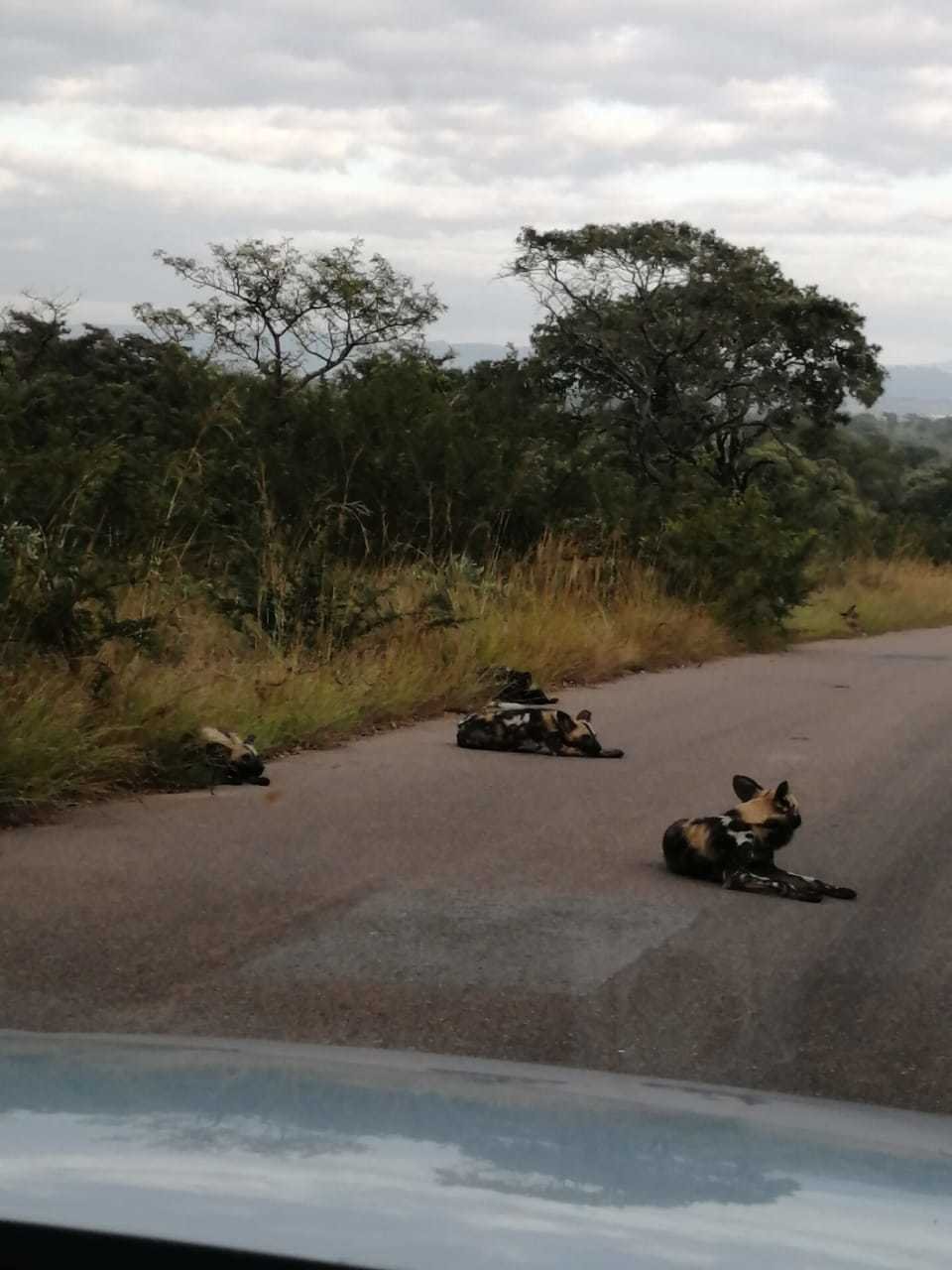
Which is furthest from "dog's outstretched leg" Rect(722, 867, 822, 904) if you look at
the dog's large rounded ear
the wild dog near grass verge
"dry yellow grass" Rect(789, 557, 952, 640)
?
"dry yellow grass" Rect(789, 557, 952, 640)

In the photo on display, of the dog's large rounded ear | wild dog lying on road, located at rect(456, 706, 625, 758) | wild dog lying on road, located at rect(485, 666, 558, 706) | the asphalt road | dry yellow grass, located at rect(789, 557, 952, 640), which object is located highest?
the dog's large rounded ear

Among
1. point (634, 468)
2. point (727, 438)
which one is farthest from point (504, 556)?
point (727, 438)

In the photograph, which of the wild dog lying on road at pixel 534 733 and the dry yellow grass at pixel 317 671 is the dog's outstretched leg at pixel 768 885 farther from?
the wild dog lying on road at pixel 534 733

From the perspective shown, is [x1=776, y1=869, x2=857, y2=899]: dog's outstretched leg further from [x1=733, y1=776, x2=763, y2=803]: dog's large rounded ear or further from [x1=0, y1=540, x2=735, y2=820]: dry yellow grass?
[x1=0, y1=540, x2=735, y2=820]: dry yellow grass

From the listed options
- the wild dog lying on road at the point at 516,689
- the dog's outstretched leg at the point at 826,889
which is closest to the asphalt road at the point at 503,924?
the dog's outstretched leg at the point at 826,889

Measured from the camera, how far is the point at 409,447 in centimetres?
1692

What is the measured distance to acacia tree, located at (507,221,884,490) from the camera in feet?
111

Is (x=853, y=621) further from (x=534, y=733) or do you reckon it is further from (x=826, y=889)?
(x=826, y=889)

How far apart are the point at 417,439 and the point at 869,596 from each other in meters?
12.3

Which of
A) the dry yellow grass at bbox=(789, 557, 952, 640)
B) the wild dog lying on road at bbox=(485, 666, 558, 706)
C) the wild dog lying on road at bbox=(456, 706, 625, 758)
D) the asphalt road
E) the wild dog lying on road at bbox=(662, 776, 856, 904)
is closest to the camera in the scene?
the asphalt road

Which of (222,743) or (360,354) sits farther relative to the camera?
(360,354)

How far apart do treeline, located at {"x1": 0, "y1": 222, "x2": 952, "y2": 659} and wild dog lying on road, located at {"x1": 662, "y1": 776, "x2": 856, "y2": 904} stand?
10.3 ft

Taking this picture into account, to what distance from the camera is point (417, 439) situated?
1694cm

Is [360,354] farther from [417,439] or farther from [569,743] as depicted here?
[569,743]
